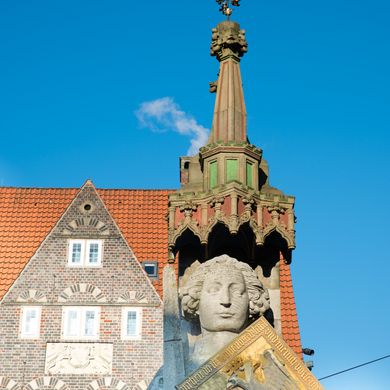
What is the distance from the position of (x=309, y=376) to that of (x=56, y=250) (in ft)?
30.0

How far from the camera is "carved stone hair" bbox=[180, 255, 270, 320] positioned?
9.65m

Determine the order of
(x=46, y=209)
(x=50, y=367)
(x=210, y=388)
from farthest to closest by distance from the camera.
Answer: (x=46, y=209) → (x=50, y=367) → (x=210, y=388)

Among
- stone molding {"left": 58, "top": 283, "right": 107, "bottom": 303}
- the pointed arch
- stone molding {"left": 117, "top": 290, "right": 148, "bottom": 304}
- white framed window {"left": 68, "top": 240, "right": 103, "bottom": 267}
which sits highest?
white framed window {"left": 68, "top": 240, "right": 103, "bottom": 267}

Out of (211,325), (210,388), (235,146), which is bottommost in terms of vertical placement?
(210,388)

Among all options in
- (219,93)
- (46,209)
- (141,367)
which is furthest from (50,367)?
(219,93)

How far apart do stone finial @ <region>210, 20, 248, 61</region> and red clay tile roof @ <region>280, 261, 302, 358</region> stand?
634cm

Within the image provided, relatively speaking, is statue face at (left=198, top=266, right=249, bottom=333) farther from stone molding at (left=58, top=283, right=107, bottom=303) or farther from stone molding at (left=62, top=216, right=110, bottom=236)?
stone molding at (left=62, top=216, right=110, bottom=236)

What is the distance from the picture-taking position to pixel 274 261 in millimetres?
10289

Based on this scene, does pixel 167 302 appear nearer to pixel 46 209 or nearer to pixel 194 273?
pixel 194 273

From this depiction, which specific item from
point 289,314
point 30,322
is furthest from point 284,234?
point 30,322

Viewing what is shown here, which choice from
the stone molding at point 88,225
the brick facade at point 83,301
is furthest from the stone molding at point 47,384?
the stone molding at point 88,225

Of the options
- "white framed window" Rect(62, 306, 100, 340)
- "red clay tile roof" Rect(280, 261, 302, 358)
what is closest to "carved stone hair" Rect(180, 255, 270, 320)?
"red clay tile roof" Rect(280, 261, 302, 358)

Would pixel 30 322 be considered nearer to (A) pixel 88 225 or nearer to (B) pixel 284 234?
(A) pixel 88 225

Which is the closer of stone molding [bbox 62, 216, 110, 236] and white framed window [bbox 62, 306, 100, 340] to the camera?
white framed window [bbox 62, 306, 100, 340]
